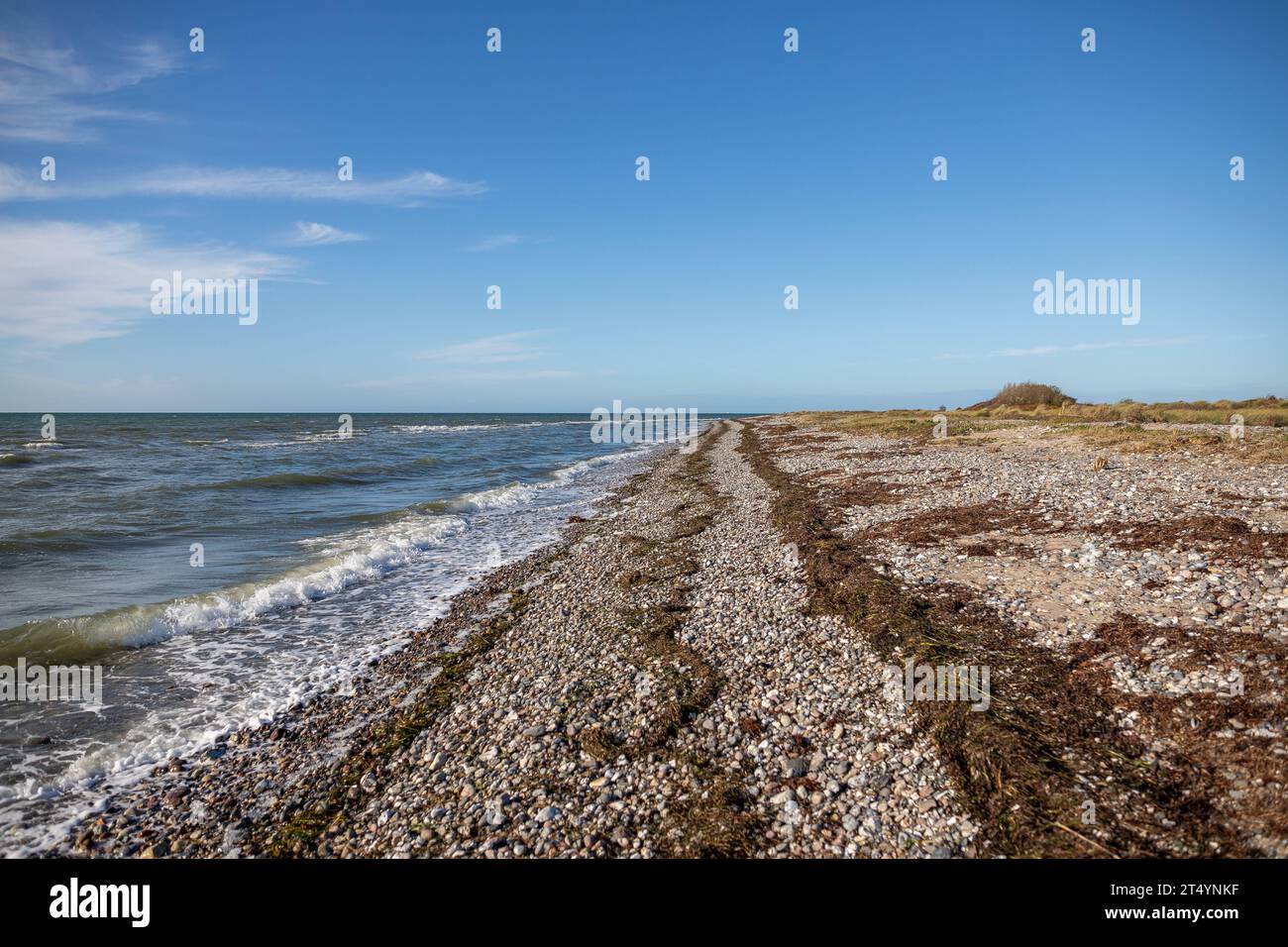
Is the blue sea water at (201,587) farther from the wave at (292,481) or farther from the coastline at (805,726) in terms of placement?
the coastline at (805,726)

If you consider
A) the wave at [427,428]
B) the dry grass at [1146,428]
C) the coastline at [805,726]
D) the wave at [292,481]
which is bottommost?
the coastline at [805,726]

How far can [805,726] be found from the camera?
24.8 feet

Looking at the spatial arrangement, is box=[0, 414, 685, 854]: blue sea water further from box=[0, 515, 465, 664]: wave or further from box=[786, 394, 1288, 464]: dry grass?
box=[786, 394, 1288, 464]: dry grass

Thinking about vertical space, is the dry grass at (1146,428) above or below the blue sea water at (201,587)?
above

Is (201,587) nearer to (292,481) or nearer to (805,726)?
(805,726)

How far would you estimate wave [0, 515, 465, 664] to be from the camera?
11.7 metres

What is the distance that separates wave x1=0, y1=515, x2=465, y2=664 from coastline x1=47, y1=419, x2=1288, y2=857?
4.89 metres

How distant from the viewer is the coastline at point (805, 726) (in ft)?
18.8

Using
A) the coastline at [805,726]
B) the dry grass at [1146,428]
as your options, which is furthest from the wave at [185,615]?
the dry grass at [1146,428]

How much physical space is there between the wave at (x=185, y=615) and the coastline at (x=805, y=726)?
16.1 ft

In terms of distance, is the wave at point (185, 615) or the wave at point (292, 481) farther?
the wave at point (292, 481)

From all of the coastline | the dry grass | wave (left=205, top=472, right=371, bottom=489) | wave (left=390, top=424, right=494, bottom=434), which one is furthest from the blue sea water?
wave (left=390, top=424, right=494, bottom=434)
